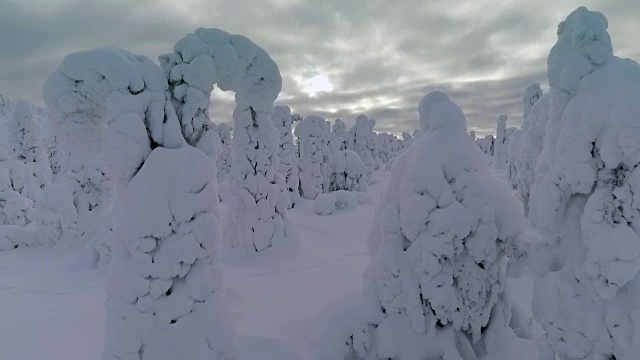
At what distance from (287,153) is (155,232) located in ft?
42.9

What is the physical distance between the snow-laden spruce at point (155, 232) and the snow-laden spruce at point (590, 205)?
3531mm

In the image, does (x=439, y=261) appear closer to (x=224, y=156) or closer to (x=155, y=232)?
(x=155, y=232)

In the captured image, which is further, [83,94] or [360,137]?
[360,137]

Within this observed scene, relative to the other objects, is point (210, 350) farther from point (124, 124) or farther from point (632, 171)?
point (632, 171)

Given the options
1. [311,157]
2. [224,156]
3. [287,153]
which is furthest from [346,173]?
[224,156]

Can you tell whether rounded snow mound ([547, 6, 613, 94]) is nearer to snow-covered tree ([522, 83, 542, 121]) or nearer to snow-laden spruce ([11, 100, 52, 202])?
snow-laden spruce ([11, 100, 52, 202])

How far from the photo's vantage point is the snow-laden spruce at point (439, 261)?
14.3ft

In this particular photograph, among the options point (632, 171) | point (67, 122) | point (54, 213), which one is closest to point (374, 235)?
point (632, 171)

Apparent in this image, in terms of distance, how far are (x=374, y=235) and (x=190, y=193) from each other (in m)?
2.69

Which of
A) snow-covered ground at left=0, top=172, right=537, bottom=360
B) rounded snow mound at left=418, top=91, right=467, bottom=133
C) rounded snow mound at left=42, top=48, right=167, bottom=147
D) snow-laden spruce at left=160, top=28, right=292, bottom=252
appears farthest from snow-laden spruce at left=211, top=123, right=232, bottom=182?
rounded snow mound at left=418, top=91, right=467, bottom=133

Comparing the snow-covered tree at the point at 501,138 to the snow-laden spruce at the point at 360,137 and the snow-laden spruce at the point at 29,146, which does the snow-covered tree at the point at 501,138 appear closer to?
the snow-laden spruce at the point at 360,137

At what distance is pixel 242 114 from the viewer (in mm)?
9844

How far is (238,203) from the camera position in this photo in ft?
33.3

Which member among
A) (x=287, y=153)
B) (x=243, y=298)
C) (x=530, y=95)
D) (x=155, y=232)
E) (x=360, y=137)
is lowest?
(x=243, y=298)
